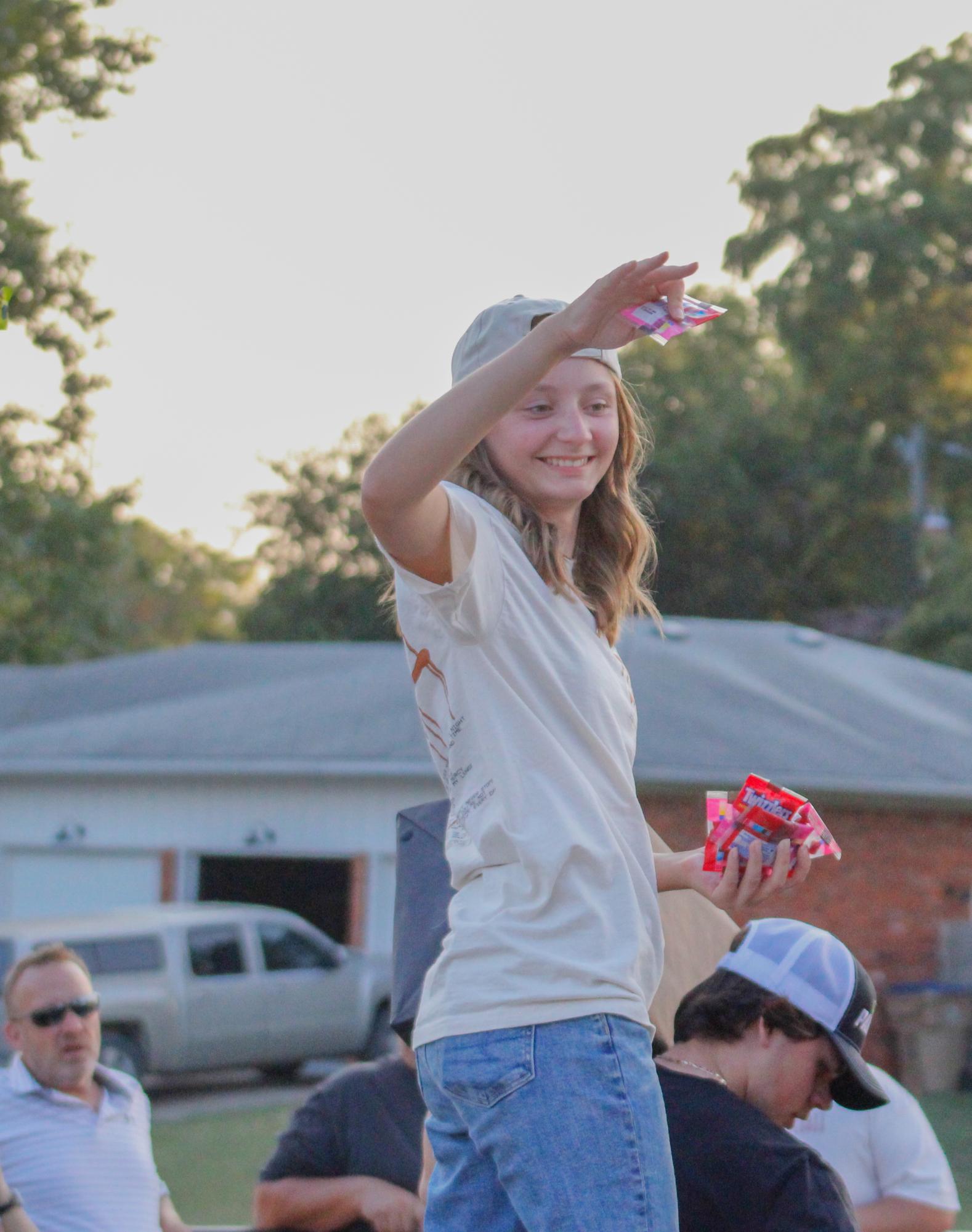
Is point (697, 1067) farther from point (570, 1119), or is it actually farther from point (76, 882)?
point (76, 882)

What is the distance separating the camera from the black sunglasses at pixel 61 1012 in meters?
5.01

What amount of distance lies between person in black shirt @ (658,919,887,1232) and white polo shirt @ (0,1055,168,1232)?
2410mm

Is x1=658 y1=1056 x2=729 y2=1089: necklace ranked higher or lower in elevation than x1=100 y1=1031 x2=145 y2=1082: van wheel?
higher

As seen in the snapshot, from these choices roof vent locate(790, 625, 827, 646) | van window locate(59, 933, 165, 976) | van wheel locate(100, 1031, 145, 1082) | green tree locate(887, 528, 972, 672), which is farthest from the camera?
green tree locate(887, 528, 972, 672)

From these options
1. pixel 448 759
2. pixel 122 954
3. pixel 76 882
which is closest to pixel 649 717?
pixel 122 954

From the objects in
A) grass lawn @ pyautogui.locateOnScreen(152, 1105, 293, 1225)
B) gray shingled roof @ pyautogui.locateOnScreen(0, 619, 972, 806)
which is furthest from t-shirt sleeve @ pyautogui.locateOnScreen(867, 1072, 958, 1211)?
gray shingled roof @ pyautogui.locateOnScreen(0, 619, 972, 806)

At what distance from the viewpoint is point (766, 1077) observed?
281 centimetres

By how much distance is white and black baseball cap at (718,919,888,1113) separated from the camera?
2.78 metres

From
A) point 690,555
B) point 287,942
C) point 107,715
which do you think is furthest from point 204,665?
point 690,555

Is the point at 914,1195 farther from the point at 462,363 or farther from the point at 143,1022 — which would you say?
the point at 143,1022

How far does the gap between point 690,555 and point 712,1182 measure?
32.0m

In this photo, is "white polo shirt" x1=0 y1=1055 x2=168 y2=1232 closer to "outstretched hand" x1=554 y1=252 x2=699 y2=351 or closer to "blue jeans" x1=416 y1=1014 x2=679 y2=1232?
"blue jeans" x1=416 y1=1014 x2=679 y2=1232

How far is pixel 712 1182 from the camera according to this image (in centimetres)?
260

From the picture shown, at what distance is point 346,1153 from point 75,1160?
80 cm
